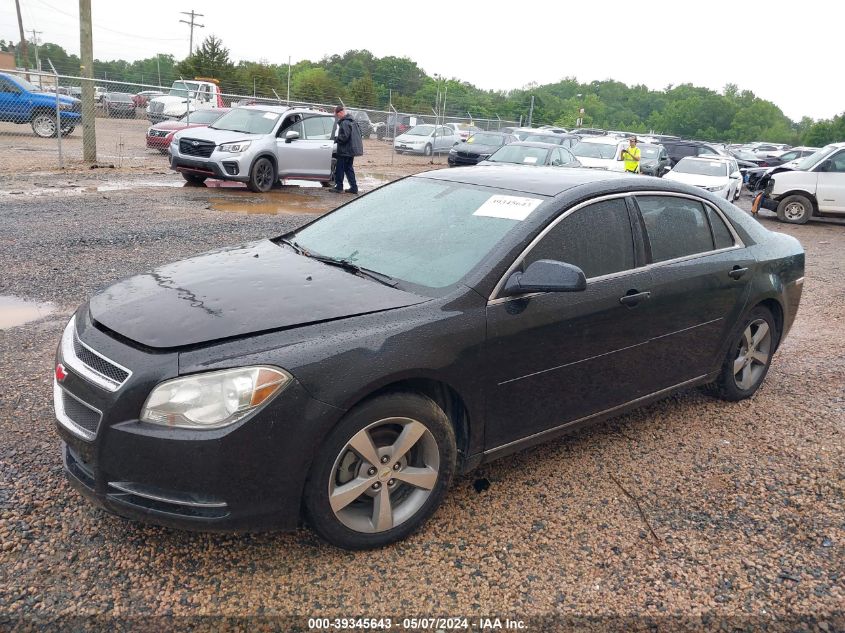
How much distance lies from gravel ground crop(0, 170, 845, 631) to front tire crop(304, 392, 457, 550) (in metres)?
0.14

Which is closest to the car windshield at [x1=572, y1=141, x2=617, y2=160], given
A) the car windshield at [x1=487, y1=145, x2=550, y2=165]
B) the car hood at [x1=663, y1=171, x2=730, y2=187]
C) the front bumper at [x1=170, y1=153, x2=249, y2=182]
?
the car hood at [x1=663, y1=171, x2=730, y2=187]

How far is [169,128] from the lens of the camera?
2055cm

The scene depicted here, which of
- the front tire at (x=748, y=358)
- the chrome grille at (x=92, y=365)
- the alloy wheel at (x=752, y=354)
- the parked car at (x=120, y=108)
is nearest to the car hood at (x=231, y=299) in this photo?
the chrome grille at (x=92, y=365)

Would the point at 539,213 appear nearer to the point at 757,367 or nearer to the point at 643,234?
the point at 643,234

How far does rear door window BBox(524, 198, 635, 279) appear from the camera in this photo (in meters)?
3.61

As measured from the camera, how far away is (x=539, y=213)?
363 cm

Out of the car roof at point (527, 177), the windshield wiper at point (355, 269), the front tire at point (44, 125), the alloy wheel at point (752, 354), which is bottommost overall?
the front tire at point (44, 125)

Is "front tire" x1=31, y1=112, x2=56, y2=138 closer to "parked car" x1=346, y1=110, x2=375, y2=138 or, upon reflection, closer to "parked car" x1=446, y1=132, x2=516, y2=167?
"parked car" x1=446, y1=132, x2=516, y2=167

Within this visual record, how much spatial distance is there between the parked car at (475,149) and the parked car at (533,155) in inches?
197

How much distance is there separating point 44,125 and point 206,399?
23932mm

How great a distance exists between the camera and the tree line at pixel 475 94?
138 feet

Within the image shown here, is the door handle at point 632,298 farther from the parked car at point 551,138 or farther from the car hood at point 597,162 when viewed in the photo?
the parked car at point 551,138

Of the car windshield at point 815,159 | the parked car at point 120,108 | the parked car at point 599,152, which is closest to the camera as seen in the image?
the car windshield at point 815,159

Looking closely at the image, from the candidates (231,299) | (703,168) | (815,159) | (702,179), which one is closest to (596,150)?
(703,168)
